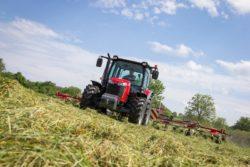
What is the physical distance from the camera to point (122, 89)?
1569 centimetres

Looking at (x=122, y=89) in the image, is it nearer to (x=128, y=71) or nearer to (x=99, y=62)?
(x=128, y=71)

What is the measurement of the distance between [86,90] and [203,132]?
8.00m

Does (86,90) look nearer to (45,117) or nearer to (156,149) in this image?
(156,149)

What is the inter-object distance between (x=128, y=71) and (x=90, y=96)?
1876 mm

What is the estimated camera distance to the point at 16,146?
2.91 metres

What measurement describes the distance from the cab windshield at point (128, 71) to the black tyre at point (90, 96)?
40.7 inches

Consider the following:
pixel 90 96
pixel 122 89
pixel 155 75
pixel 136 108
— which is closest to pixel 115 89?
pixel 122 89

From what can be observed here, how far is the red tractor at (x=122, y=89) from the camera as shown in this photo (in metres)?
15.3

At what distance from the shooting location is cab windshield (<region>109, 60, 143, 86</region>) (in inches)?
644

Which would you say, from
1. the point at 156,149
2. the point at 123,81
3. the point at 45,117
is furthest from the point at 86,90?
the point at 45,117

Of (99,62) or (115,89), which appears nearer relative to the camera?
(115,89)

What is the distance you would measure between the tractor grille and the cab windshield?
745 mm

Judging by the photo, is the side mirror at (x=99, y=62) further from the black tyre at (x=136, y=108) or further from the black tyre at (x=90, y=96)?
the black tyre at (x=136, y=108)

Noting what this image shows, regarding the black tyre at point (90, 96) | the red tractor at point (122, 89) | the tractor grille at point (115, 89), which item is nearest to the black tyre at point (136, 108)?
the red tractor at point (122, 89)
